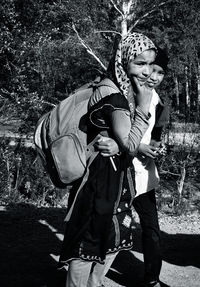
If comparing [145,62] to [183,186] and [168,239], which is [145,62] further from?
[183,186]

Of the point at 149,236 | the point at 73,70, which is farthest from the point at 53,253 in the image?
the point at 73,70

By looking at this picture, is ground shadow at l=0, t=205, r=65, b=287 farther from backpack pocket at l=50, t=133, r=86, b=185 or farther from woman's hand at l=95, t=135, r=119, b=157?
woman's hand at l=95, t=135, r=119, b=157

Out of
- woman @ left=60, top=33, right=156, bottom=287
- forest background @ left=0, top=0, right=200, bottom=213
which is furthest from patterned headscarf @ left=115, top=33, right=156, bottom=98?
forest background @ left=0, top=0, right=200, bottom=213

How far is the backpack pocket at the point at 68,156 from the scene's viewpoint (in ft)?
→ 9.09

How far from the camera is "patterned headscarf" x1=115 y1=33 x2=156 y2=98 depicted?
9.33 feet

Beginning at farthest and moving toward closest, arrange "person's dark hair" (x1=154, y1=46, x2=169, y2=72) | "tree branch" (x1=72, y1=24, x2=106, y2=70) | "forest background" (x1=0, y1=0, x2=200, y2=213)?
"tree branch" (x1=72, y1=24, x2=106, y2=70)
"forest background" (x1=0, y1=0, x2=200, y2=213)
"person's dark hair" (x1=154, y1=46, x2=169, y2=72)

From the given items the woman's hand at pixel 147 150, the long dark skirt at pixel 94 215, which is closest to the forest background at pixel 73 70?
the woman's hand at pixel 147 150

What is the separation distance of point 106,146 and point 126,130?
0.50 feet

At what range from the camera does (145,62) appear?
115 inches

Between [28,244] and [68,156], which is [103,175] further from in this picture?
[28,244]

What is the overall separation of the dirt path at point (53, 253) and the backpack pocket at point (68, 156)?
143 cm

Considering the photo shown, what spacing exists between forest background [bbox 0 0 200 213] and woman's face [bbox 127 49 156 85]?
14.6 ft

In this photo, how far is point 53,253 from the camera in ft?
15.5

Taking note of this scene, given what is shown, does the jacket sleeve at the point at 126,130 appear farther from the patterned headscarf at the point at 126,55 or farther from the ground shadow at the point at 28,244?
the ground shadow at the point at 28,244
